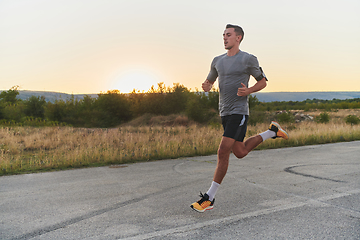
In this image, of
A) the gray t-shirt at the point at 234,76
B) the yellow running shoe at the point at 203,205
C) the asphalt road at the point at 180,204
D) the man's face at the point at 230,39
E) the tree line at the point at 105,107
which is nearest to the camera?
the asphalt road at the point at 180,204

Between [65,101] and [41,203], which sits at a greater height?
[65,101]

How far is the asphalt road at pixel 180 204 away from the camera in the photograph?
3.35 m

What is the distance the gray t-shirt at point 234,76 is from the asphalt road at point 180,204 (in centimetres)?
144

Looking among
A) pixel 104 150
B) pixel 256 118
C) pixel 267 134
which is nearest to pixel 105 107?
pixel 256 118

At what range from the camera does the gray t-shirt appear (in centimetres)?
411

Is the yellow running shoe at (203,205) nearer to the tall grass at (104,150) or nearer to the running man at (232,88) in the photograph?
the running man at (232,88)

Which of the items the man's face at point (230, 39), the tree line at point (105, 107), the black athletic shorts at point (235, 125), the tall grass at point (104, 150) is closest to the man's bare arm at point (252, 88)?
the black athletic shorts at point (235, 125)

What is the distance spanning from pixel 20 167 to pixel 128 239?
6.22 meters

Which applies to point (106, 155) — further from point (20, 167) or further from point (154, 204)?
point (154, 204)

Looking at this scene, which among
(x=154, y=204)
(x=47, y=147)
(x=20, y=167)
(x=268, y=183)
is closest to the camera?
(x=154, y=204)

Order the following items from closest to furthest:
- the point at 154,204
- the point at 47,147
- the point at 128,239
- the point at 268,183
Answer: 1. the point at 128,239
2. the point at 154,204
3. the point at 268,183
4. the point at 47,147

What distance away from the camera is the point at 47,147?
508 inches

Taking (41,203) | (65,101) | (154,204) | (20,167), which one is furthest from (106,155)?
(65,101)

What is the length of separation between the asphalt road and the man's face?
7.60 feet
